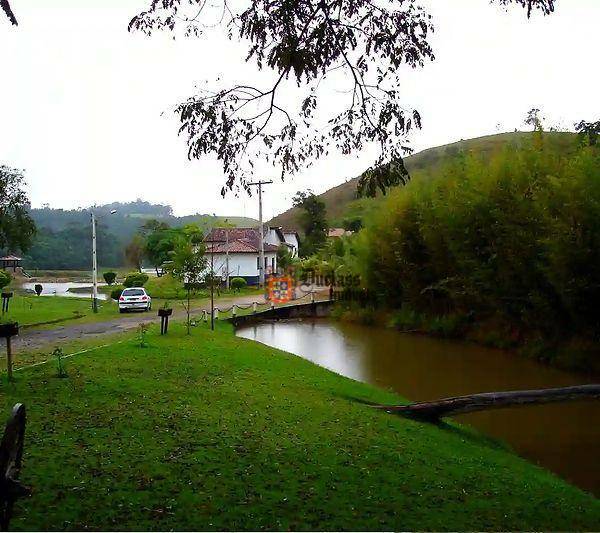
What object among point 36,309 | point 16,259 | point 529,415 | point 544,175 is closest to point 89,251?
point 16,259

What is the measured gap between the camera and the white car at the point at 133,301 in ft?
87.1

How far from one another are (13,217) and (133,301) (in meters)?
7.00

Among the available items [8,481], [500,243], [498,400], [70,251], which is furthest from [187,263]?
[70,251]

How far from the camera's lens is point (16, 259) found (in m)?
51.9

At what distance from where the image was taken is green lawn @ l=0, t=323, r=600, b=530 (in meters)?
4.81

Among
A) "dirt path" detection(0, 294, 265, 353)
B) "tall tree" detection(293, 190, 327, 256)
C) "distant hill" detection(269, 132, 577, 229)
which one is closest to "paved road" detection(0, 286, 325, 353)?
"dirt path" detection(0, 294, 265, 353)

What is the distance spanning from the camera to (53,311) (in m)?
26.7

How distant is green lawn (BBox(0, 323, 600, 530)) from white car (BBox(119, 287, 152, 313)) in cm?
1603

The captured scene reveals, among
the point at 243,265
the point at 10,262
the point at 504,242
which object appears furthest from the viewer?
the point at 10,262

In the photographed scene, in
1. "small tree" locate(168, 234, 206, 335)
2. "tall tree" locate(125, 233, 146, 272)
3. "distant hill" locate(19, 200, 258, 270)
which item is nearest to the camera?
"small tree" locate(168, 234, 206, 335)

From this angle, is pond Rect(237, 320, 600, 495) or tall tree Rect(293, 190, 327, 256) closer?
pond Rect(237, 320, 600, 495)

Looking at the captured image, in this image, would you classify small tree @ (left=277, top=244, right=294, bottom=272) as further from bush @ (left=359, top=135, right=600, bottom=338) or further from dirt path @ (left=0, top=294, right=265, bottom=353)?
dirt path @ (left=0, top=294, right=265, bottom=353)

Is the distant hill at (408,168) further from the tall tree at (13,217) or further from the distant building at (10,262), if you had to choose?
the tall tree at (13,217)

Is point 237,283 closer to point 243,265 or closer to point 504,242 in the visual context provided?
point 243,265
